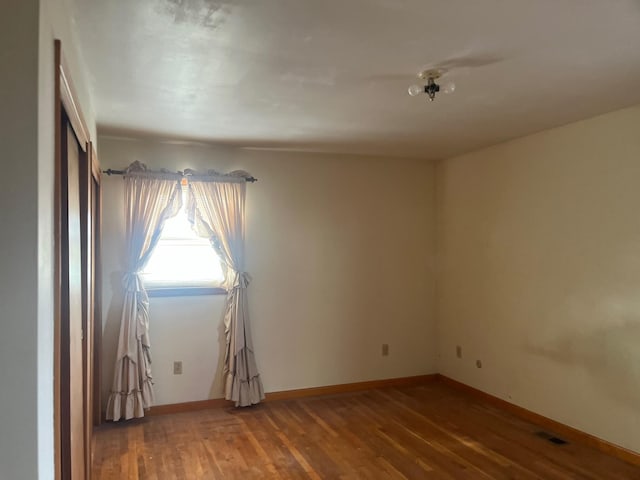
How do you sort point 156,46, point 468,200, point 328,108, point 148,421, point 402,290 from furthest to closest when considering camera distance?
point 402,290 < point 468,200 < point 148,421 < point 328,108 < point 156,46

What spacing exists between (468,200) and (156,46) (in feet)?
11.5

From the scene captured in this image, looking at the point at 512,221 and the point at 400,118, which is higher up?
the point at 400,118

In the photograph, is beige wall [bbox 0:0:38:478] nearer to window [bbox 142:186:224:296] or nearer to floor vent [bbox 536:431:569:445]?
window [bbox 142:186:224:296]

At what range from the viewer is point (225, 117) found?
3.49 meters

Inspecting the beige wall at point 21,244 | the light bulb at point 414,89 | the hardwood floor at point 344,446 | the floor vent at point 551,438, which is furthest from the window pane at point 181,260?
the beige wall at point 21,244

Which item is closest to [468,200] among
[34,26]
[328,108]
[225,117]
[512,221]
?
[512,221]

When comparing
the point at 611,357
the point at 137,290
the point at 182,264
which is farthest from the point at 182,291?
the point at 611,357

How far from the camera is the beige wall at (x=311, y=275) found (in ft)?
14.2

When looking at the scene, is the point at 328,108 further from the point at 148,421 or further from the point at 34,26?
the point at 148,421

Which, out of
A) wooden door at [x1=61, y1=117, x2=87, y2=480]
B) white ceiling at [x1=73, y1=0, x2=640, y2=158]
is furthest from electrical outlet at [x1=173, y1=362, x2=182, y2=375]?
white ceiling at [x1=73, y1=0, x2=640, y2=158]

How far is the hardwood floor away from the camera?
10.4ft

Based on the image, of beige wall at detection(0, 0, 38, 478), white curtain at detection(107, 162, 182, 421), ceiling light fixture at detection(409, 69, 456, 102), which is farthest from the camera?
white curtain at detection(107, 162, 182, 421)

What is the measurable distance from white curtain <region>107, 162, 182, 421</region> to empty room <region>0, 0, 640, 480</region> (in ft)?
0.06

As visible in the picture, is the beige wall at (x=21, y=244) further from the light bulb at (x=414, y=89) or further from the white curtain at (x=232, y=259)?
the white curtain at (x=232, y=259)
